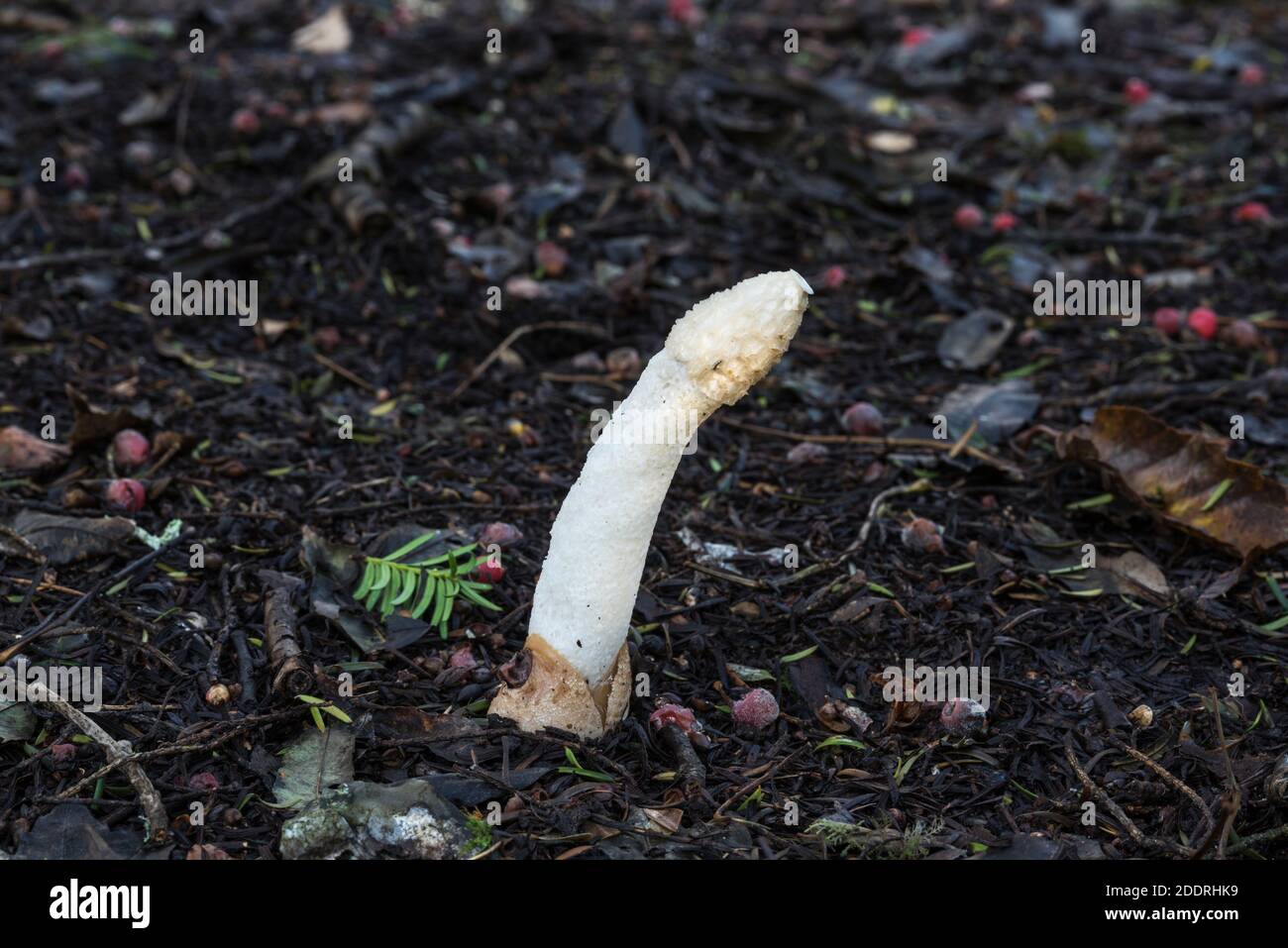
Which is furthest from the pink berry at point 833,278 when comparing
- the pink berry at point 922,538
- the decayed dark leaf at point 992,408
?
the pink berry at point 922,538

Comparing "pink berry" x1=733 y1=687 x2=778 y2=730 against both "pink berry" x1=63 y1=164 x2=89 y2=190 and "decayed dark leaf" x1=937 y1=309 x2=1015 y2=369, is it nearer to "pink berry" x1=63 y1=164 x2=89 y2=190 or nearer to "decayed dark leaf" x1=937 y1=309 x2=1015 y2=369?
"decayed dark leaf" x1=937 y1=309 x2=1015 y2=369

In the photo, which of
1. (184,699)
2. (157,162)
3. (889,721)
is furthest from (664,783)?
(157,162)

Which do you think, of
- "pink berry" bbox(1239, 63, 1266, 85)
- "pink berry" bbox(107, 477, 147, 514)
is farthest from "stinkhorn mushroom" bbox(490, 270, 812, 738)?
"pink berry" bbox(1239, 63, 1266, 85)

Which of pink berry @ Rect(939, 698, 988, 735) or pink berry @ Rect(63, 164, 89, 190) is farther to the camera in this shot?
pink berry @ Rect(63, 164, 89, 190)

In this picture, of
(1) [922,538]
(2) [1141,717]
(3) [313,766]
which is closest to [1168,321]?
(1) [922,538]

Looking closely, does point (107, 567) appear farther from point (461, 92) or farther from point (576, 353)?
point (461, 92)

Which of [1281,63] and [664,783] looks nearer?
[664,783]
